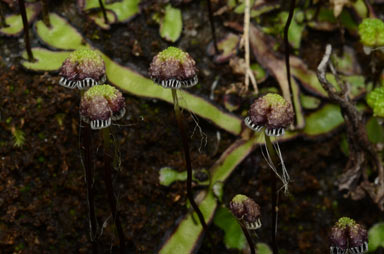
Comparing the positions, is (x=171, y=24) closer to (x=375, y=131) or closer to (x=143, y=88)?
(x=143, y=88)

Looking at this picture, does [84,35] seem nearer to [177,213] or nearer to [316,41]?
[177,213]

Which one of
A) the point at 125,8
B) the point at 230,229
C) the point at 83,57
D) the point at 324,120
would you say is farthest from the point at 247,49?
the point at 83,57

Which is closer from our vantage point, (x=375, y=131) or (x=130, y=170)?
(x=130, y=170)

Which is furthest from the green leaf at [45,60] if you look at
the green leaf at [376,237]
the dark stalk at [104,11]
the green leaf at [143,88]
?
the green leaf at [376,237]

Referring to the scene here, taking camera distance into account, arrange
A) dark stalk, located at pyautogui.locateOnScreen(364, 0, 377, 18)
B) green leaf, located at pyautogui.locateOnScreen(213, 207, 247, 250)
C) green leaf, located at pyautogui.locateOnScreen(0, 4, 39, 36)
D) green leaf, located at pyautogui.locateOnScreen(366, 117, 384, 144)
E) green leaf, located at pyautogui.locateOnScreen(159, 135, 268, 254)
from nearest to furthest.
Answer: green leaf, located at pyautogui.locateOnScreen(159, 135, 268, 254), green leaf, located at pyautogui.locateOnScreen(213, 207, 247, 250), green leaf, located at pyautogui.locateOnScreen(0, 4, 39, 36), green leaf, located at pyautogui.locateOnScreen(366, 117, 384, 144), dark stalk, located at pyautogui.locateOnScreen(364, 0, 377, 18)

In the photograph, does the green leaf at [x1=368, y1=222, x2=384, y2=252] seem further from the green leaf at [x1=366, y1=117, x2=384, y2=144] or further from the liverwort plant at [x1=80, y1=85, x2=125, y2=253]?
the liverwort plant at [x1=80, y1=85, x2=125, y2=253]

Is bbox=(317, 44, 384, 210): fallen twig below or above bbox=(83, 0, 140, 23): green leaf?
below

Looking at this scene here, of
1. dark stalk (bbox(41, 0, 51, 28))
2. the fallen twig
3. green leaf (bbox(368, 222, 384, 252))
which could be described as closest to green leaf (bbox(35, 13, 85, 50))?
dark stalk (bbox(41, 0, 51, 28))

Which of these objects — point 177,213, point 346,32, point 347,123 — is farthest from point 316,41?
point 177,213

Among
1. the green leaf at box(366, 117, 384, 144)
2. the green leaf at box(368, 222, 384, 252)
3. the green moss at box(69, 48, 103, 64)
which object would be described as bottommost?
the green leaf at box(368, 222, 384, 252)
